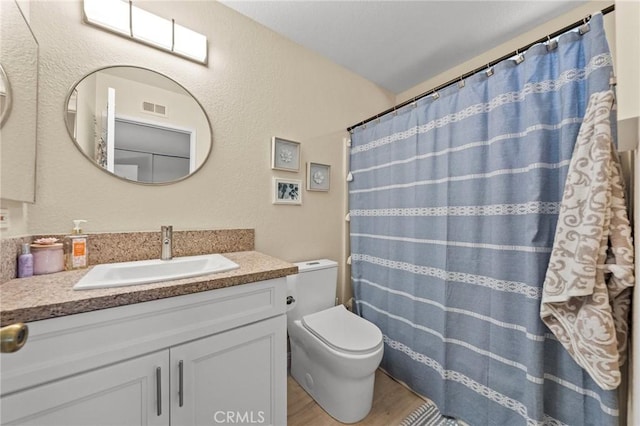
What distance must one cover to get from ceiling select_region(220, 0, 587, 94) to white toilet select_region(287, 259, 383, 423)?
1.61 meters

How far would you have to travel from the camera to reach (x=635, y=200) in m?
0.83

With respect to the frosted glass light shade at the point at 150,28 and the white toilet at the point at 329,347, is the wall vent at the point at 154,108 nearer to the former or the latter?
the frosted glass light shade at the point at 150,28

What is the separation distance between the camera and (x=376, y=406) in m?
1.40

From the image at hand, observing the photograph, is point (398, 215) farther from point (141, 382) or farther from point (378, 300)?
point (141, 382)

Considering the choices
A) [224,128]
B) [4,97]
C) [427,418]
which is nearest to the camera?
[4,97]

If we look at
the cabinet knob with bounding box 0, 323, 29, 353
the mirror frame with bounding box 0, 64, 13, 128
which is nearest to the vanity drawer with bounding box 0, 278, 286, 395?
the cabinet knob with bounding box 0, 323, 29, 353

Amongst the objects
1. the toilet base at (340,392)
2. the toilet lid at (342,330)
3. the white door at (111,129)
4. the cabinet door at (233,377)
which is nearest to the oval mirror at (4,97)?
the white door at (111,129)

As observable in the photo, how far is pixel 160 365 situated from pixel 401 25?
217cm

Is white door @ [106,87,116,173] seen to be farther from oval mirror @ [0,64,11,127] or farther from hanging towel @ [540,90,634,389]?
hanging towel @ [540,90,634,389]

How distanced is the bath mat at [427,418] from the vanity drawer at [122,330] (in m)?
1.05

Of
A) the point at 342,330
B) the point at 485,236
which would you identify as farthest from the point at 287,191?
the point at 485,236

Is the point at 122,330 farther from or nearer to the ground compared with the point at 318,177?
nearer to the ground

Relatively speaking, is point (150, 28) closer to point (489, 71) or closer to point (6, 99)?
point (6, 99)

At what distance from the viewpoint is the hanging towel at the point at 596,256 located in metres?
0.82
